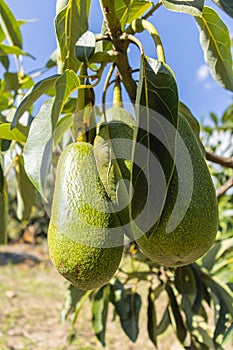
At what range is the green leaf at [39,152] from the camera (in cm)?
51

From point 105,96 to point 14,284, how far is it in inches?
193

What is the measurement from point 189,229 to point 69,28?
0.35 m

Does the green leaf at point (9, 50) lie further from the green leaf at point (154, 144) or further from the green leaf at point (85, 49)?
the green leaf at point (154, 144)

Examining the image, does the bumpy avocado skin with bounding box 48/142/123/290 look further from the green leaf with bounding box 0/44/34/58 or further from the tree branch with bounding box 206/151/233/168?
the green leaf with bounding box 0/44/34/58

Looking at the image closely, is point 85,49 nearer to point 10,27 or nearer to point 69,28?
point 69,28

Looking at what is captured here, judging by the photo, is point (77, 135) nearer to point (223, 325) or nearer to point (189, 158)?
point (189, 158)

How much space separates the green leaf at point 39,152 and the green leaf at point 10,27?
2.14 feet

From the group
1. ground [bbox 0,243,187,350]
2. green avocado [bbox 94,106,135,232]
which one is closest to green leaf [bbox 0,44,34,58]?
green avocado [bbox 94,106,135,232]

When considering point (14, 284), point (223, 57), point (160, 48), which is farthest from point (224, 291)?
point (14, 284)

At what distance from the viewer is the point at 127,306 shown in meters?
1.22

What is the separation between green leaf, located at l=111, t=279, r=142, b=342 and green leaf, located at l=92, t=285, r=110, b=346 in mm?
30

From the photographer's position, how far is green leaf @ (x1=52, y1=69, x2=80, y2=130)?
0.51m

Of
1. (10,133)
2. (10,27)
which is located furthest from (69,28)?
(10,27)

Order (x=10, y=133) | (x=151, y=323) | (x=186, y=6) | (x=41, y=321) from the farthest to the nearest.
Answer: (x=41, y=321), (x=151, y=323), (x=10, y=133), (x=186, y=6)
